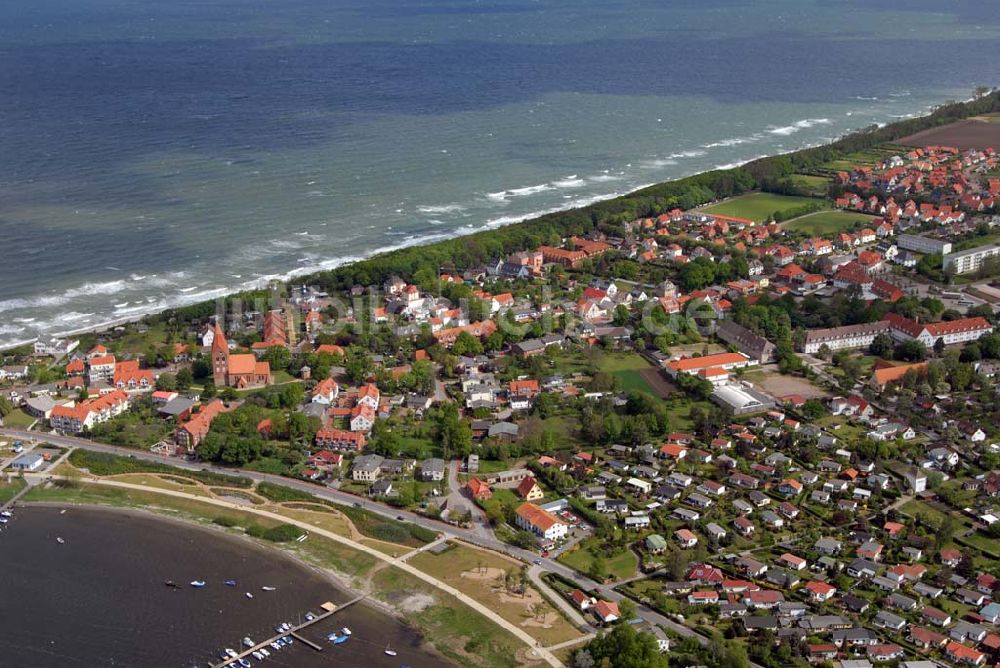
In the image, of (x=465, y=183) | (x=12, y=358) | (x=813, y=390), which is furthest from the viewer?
(x=465, y=183)

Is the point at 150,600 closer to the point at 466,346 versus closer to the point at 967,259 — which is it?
the point at 466,346

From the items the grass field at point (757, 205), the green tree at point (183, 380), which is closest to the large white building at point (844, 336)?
the grass field at point (757, 205)

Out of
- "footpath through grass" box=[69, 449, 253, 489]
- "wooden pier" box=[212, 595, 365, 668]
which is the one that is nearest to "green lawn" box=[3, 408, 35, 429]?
"footpath through grass" box=[69, 449, 253, 489]

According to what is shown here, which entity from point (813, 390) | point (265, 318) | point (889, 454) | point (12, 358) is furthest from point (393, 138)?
point (889, 454)

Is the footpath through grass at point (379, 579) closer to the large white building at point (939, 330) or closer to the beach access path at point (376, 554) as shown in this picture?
the beach access path at point (376, 554)

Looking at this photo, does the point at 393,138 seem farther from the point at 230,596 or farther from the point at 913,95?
the point at 230,596

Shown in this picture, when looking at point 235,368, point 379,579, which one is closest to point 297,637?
point 379,579

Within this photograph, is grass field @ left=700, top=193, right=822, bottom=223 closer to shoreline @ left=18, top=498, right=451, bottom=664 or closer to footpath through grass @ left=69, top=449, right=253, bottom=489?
footpath through grass @ left=69, top=449, right=253, bottom=489
